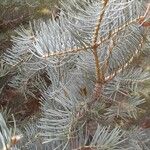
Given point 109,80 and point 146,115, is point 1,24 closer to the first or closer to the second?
point 109,80

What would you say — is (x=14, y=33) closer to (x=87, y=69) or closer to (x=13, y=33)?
(x=13, y=33)

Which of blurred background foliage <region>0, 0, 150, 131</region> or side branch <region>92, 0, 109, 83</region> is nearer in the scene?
side branch <region>92, 0, 109, 83</region>

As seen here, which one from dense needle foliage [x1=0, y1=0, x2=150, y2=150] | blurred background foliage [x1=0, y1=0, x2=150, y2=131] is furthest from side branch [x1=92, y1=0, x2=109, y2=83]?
blurred background foliage [x1=0, y1=0, x2=150, y2=131]

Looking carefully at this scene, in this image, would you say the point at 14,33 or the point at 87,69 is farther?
the point at 14,33

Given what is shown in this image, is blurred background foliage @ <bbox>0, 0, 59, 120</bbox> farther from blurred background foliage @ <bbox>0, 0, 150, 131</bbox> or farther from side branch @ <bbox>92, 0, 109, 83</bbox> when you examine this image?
side branch @ <bbox>92, 0, 109, 83</bbox>

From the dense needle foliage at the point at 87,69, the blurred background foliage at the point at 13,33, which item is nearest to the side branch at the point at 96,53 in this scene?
the dense needle foliage at the point at 87,69

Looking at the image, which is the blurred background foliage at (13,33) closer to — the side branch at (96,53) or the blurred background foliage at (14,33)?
the blurred background foliage at (14,33)

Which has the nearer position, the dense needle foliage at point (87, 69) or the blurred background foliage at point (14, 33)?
the dense needle foliage at point (87, 69)

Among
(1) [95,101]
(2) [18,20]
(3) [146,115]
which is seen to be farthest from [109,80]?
(3) [146,115]

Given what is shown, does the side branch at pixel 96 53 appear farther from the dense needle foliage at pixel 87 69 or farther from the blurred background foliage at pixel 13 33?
the blurred background foliage at pixel 13 33

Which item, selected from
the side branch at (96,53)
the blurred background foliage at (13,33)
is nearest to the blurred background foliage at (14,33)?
the blurred background foliage at (13,33)

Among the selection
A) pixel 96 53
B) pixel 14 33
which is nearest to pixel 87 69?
pixel 96 53
